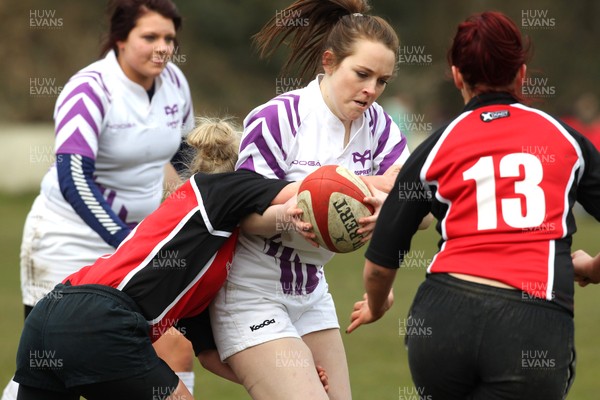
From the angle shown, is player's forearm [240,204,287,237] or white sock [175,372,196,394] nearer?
player's forearm [240,204,287,237]

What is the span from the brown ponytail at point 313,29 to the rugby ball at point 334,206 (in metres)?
0.75

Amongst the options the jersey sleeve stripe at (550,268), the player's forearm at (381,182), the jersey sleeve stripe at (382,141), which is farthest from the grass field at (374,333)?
the jersey sleeve stripe at (550,268)

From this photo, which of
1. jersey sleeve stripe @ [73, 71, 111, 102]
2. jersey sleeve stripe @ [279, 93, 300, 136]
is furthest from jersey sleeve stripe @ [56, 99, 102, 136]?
jersey sleeve stripe @ [279, 93, 300, 136]

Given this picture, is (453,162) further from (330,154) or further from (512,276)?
(330,154)

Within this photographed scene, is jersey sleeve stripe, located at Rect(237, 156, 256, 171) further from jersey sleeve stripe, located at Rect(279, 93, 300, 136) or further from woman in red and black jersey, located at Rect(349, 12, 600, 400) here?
woman in red and black jersey, located at Rect(349, 12, 600, 400)

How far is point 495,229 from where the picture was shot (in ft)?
11.3

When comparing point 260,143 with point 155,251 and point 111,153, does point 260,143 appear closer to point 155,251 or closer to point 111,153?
point 155,251

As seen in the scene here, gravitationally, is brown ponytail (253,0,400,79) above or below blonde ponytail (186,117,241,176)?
above

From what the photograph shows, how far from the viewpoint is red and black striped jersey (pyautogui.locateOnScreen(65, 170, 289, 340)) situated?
13.4 ft

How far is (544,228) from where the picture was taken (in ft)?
11.3

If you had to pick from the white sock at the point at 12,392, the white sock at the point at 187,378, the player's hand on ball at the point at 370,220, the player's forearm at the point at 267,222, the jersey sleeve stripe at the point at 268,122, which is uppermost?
the jersey sleeve stripe at the point at 268,122

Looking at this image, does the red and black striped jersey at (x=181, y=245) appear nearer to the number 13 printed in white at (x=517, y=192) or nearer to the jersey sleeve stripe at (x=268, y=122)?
the jersey sleeve stripe at (x=268, y=122)

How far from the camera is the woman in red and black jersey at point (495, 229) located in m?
3.40

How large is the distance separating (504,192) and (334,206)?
0.80 meters
